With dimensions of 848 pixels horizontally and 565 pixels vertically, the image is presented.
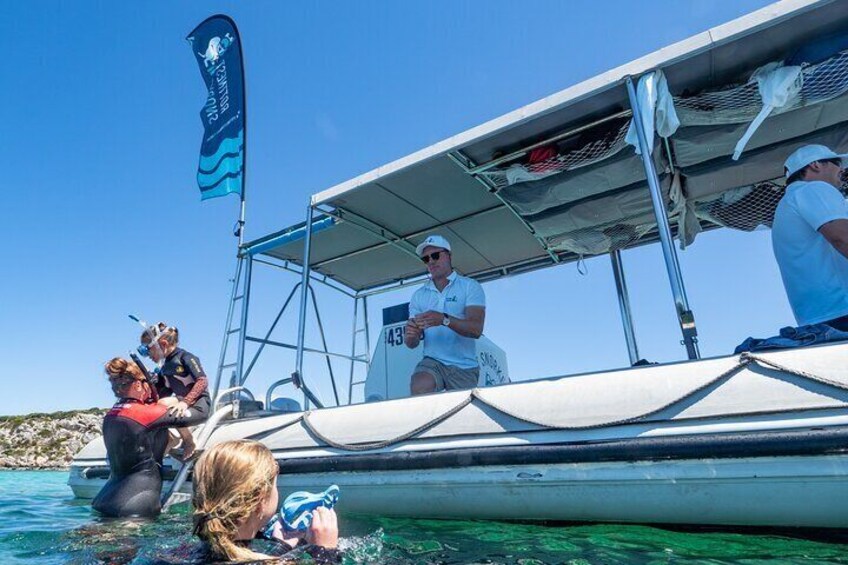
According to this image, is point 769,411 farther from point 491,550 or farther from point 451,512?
point 451,512

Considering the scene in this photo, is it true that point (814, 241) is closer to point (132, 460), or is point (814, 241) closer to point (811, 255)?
point (811, 255)

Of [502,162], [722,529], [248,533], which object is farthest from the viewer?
[502,162]

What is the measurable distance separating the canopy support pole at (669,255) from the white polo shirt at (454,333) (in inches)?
56.6

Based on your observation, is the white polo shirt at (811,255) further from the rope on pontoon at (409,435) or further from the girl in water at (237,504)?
the girl in water at (237,504)

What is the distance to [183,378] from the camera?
13.3 ft

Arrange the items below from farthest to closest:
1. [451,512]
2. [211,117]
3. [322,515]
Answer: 1. [211,117]
2. [451,512]
3. [322,515]

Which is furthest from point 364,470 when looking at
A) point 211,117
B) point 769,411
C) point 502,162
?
point 211,117

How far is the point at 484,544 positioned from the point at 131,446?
2.36 m

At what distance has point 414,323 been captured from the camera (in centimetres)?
363

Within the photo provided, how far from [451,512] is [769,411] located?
5.07ft

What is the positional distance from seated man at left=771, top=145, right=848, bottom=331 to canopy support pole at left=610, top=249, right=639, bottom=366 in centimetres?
268

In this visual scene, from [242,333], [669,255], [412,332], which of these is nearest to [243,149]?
[242,333]

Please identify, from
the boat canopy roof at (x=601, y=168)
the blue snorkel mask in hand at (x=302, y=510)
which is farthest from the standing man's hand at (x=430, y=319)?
the blue snorkel mask in hand at (x=302, y=510)

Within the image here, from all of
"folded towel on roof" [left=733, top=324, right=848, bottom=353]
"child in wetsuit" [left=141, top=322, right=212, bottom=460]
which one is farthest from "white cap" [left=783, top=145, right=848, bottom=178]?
"child in wetsuit" [left=141, top=322, right=212, bottom=460]
